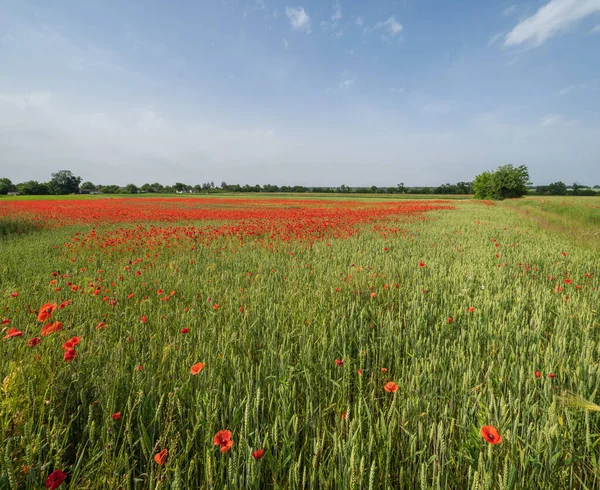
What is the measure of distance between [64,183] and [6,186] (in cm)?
1360

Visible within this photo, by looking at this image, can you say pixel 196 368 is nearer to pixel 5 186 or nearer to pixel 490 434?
pixel 490 434

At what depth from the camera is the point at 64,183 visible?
295 ft

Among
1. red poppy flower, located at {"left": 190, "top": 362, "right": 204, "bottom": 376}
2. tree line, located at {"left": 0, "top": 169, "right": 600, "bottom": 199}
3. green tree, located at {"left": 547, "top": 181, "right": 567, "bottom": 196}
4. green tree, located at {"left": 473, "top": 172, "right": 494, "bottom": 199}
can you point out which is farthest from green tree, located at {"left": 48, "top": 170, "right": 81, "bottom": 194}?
green tree, located at {"left": 547, "top": 181, "right": 567, "bottom": 196}

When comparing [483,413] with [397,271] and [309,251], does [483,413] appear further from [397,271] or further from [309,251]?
[309,251]

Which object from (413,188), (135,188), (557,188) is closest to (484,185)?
(557,188)

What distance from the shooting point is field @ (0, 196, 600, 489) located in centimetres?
129

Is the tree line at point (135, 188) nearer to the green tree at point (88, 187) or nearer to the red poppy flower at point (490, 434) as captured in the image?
the green tree at point (88, 187)

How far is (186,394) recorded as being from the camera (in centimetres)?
179

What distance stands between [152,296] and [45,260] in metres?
3.71

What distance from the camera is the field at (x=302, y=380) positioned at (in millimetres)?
1289

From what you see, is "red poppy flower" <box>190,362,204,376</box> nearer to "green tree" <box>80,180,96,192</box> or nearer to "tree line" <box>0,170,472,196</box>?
"tree line" <box>0,170,472,196</box>

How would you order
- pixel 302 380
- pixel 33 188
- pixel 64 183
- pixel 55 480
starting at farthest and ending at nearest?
pixel 64 183 → pixel 33 188 → pixel 302 380 → pixel 55 480

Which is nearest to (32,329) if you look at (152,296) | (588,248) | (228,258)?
(152,296)

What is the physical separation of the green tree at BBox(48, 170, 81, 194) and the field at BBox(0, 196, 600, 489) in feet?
368
